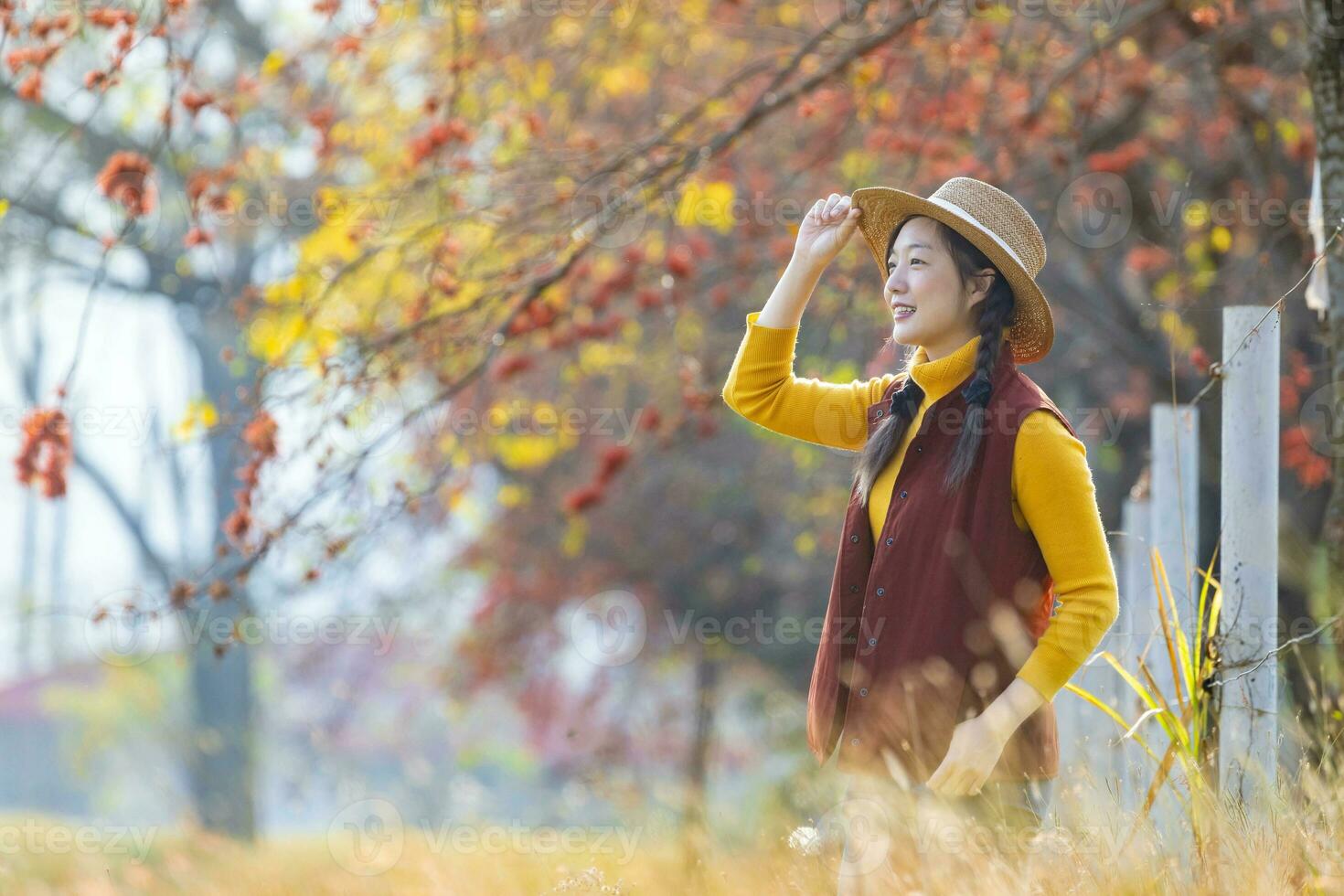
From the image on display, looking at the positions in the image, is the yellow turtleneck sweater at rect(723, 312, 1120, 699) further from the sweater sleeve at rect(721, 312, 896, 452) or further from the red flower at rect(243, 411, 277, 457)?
the red flower at rect(243, 411, 277, 457)

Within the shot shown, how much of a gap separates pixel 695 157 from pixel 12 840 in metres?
6.13

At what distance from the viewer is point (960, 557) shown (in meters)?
2.42

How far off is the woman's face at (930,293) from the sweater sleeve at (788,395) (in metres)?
0.25

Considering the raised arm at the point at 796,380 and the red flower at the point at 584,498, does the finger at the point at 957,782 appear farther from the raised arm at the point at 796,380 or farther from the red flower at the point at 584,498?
the red flower at the point at 584,498

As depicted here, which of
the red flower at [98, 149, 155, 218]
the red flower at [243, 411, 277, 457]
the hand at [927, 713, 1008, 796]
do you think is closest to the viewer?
the hand at [927, 713, 1008, 796]

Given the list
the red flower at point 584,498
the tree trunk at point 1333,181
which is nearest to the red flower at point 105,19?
the red flower at point 584,498

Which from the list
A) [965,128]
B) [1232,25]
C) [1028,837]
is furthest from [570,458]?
[1028,837]

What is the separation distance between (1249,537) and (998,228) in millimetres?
1057

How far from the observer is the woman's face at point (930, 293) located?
2578 mm

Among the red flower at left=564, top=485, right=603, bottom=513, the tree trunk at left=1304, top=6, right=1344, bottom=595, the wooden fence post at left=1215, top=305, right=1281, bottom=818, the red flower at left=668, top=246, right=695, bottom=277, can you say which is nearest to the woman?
the wooden fence post at left=1215, top=305, right=1281, bottom=818

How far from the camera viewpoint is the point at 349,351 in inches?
176

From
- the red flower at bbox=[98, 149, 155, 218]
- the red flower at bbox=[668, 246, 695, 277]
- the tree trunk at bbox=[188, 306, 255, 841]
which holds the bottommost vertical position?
the tree trunk at bbox=[188, 306, 255, 841]

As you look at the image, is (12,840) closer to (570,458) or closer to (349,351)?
(570,458)

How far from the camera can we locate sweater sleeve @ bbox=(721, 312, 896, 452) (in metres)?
2.81
